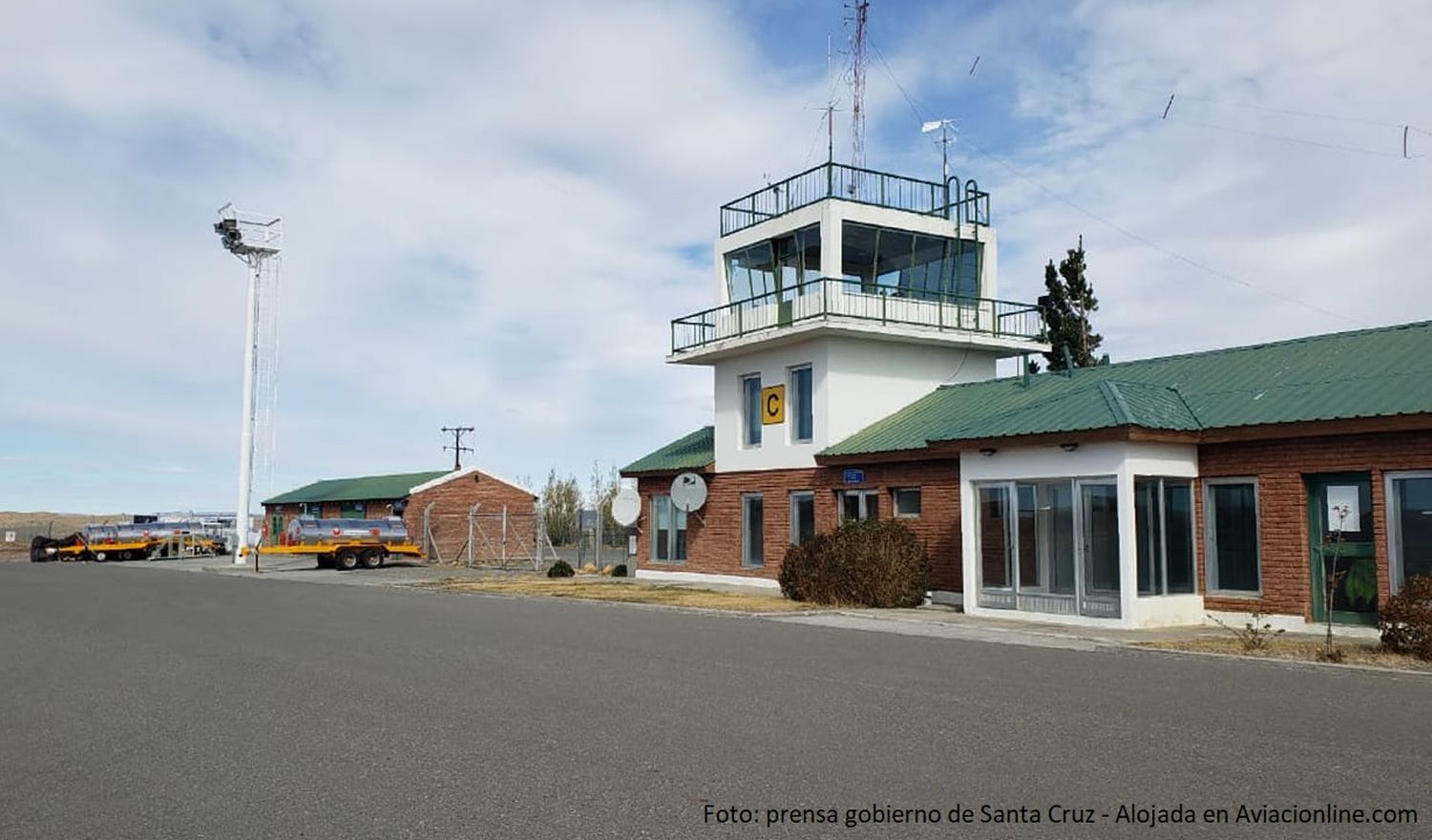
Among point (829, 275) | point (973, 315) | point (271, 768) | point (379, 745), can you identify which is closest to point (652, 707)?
point (379, 745)

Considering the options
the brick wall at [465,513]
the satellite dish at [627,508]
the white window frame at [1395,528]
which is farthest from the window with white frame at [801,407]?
the brick wall at [465,513]

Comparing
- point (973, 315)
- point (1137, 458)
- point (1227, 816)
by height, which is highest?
point (973, 315)

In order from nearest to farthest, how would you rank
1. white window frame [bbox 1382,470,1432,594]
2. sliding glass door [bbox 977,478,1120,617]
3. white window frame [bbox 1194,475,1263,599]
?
1. white window frame [bbox 1382,470,1432,594]
2. white window frame [bbox 1194,475,1263,599]
3. sliding glass door [bbox 977,478,1120,617]

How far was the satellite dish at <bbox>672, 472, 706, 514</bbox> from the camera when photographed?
101ft

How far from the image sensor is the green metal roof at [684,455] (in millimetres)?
32469

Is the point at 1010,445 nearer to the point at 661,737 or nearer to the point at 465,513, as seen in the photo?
the point at 661,737

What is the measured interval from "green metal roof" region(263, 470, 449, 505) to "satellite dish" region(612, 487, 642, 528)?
19759mm

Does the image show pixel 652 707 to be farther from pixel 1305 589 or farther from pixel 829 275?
pixel 829 275

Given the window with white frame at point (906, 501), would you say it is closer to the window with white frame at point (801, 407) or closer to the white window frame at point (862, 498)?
the white window frame at point (862, 498)

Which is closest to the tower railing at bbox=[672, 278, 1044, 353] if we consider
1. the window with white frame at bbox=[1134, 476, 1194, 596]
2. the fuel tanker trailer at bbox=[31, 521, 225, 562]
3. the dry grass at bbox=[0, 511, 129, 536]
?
the window with white frame at bbox=[1134, 476, 1194, 596]

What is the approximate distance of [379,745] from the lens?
8.66 m

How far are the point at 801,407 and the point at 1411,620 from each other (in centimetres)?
1597

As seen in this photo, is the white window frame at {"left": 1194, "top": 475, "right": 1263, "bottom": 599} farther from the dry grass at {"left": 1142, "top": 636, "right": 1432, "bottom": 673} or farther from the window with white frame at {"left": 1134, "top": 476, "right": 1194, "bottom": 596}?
the dry grass at {"left": 1142, "top": 636, "right": 1432, "bottom": 673}

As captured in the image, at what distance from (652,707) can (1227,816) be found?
4.92 m
